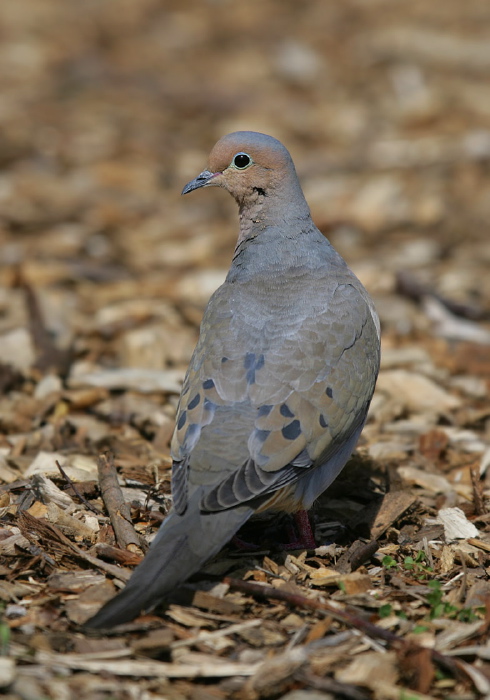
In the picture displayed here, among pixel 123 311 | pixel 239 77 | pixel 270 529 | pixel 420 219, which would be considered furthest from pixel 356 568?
pixel 239 77

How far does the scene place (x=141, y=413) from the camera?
632 cm

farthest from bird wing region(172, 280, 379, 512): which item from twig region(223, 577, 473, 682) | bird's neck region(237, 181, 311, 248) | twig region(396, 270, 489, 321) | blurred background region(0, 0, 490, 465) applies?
twig region(396, 270, 489, 321)

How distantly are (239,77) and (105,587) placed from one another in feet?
34.5

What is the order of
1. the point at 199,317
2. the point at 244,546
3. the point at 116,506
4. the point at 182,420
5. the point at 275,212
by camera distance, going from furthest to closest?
the point at 199,317 < the point at 275,212 < the point at 116,506 < the point at 244,546 < the point at 182,420

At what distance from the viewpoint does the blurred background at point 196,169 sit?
7438 millimetres

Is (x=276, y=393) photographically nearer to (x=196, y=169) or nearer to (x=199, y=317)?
(x=199, y=317)

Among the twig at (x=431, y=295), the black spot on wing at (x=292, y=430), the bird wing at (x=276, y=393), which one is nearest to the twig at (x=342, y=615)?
the bird wing at (x=276, y=393)

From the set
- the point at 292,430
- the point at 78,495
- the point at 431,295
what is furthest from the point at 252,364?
the point at 431,295

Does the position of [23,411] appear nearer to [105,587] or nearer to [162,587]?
[105,587]

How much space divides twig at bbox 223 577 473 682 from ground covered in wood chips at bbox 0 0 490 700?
2 cm

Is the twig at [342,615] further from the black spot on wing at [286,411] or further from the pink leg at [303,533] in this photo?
the black spot on wing at [286,411]

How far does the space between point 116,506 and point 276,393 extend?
1087 mm

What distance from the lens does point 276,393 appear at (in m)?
4.31

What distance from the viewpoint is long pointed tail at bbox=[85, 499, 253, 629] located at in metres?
3.59
